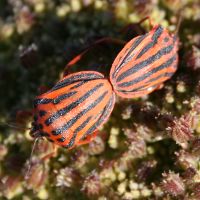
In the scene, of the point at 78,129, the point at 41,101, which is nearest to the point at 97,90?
the point at 78,129

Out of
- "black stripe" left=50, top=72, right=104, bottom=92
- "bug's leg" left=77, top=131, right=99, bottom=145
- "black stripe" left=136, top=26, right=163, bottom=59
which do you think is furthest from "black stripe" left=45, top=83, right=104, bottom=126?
"black stripe" left=136, top=26, right=163, bottom=59

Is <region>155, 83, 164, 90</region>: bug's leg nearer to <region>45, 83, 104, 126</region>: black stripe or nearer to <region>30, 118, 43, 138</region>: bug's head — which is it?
<region>45, 83, 104, 126</region>: black stripe

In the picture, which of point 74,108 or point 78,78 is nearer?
point 74,108

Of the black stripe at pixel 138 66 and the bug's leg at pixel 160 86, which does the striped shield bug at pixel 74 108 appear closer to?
the black stripe at pixel 138 66

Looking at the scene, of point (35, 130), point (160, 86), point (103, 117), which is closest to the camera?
point (103, 117)

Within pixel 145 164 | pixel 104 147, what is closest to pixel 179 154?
pixel 145 164

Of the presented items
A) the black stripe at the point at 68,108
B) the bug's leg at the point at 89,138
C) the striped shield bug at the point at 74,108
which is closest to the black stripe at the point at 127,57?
the striped shield bug at the point at 74,108

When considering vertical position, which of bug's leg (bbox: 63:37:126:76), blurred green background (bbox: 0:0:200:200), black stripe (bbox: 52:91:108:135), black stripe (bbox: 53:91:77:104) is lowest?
blurred green background (bbox: 0:0:200:200)

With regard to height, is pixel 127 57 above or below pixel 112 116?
above

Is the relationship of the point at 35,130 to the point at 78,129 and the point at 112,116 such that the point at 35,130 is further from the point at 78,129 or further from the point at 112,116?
the point at 112,116
